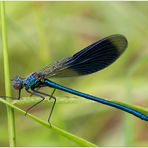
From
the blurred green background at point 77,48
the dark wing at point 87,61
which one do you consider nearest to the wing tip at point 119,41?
the dark wing at point 87,61

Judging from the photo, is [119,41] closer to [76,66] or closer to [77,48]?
[76,66]

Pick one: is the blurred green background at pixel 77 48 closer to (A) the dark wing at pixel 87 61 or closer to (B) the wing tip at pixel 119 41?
(A) the dark wing at pixel 87 61

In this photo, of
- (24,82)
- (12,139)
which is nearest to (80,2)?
(24,82)

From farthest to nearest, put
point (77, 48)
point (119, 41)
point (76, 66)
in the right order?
point (77, 48), point (76, 66), point (119, 41)

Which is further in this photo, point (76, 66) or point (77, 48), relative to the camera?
point (77, 48)

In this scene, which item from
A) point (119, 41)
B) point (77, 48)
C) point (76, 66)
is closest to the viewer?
point (119, 41)

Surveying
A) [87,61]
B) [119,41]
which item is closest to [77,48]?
[87,61]

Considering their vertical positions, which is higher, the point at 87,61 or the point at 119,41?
the point at 119,41

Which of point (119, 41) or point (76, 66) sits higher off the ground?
point (119, 41)
